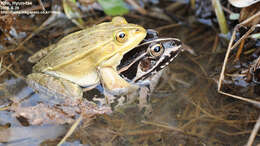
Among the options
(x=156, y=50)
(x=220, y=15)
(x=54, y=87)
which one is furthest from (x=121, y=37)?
(x=220, y=15)

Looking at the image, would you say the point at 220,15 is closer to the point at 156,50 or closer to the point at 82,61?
the point at 156,50

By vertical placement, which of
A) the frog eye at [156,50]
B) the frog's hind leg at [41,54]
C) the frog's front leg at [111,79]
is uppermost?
the frog's hind leg at [41,54]

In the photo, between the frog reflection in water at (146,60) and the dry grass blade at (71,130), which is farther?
the frog reflection in water at (146,60)

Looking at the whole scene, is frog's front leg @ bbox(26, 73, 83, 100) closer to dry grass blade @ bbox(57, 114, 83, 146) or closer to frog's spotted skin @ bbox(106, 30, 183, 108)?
dry grass blade @ bbox(57, 114, 83, 146)

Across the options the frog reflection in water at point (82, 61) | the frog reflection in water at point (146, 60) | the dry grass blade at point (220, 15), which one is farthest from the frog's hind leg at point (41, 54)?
the dry grass blade at point (220, 15)

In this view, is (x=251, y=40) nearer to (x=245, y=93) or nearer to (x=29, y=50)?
(x=245, y=93)

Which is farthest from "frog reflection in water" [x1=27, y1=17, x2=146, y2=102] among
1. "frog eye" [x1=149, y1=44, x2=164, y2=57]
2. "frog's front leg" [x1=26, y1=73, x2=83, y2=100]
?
"frog eye" [x1=149, y1=44, x2=164, y2=57]

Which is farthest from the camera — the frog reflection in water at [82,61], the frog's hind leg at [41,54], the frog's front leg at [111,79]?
the frog's hind leg at [41,54]

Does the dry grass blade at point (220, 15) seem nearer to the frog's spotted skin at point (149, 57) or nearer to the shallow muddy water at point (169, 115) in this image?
the shallow muddy water at point (169, 115)
